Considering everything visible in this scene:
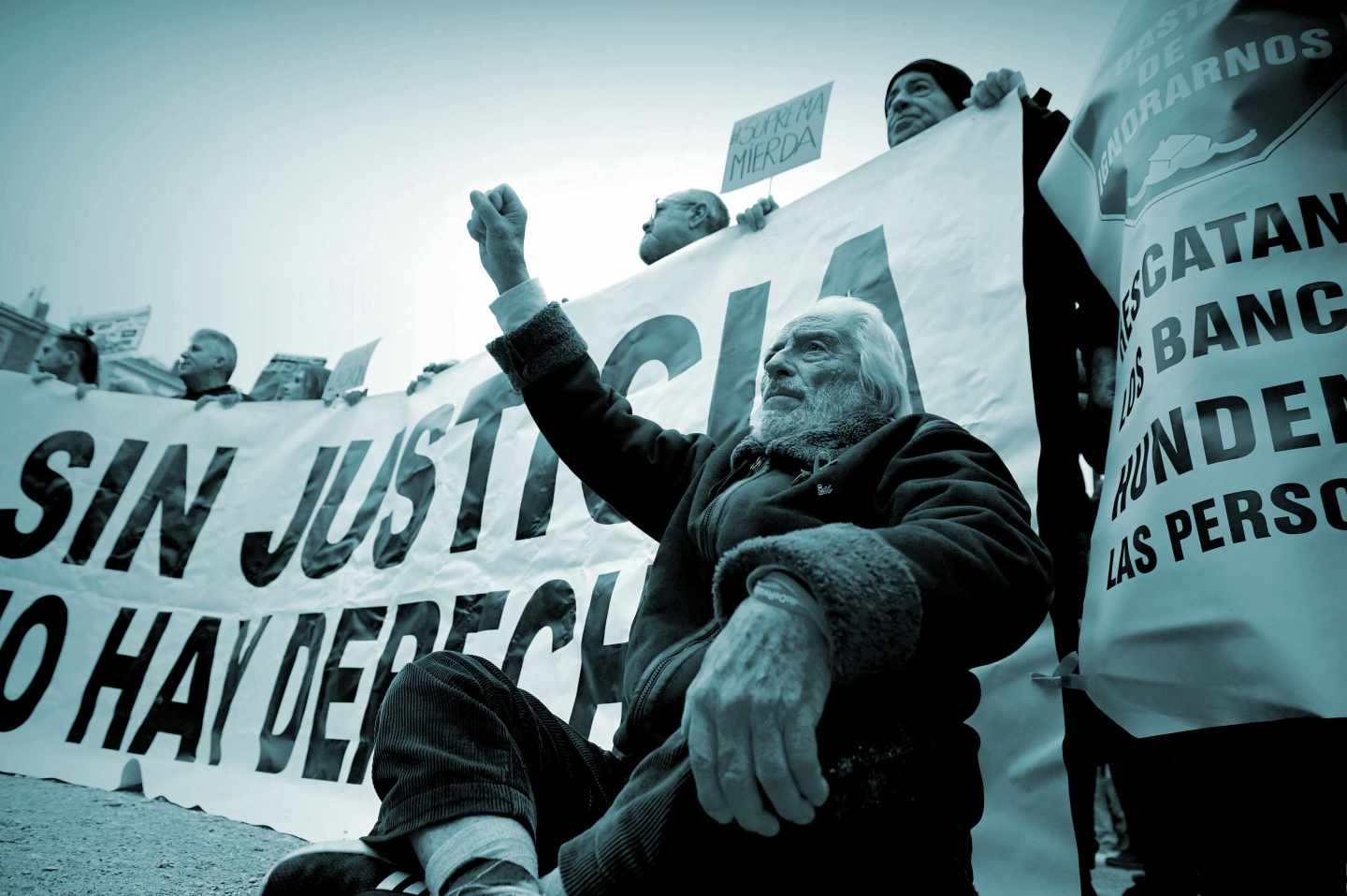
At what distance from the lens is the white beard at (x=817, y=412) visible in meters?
1.24

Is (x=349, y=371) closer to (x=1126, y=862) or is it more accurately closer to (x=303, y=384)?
(x=303, y=384)

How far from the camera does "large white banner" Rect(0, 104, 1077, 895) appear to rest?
1742mm

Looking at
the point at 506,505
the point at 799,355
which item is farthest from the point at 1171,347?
the point at 506,505

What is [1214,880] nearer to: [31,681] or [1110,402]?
[1110,402]

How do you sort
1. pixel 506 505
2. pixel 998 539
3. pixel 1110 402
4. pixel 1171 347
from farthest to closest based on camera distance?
pixel 506 505, pixel 1110 402, pixel 1171 347, pixel 998 539

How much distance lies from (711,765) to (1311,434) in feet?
3.07

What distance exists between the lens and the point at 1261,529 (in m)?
1.02

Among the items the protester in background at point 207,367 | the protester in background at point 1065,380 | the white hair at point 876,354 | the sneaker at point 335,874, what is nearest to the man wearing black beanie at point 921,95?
the protester in background at point 1065,380

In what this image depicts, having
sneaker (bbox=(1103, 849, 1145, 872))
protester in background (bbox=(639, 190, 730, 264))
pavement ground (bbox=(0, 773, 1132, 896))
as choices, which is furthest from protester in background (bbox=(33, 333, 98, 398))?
sneaker (bbox=(1103, 849, 1145, 872))

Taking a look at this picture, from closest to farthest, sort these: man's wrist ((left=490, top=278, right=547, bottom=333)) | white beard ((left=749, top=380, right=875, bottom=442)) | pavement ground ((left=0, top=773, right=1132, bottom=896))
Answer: white beard ((left=749, top=380, right=875, bottom=442))
pavement ground ((left=0, top=773, right=1132, bottom=896))
man's wrist ((left=490, top=278, right=547, bottom=333))

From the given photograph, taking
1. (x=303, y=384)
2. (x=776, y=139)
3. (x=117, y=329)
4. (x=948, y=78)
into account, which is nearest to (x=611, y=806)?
(x=776, y=139)

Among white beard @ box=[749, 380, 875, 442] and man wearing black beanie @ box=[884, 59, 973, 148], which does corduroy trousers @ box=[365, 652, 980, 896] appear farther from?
man wearing black beanie @ box=[884, 59, 973, 148]

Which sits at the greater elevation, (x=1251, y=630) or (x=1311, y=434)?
(x=1311, y=434)

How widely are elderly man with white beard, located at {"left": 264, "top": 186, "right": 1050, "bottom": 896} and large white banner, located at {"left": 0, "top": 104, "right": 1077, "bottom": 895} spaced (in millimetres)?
643
